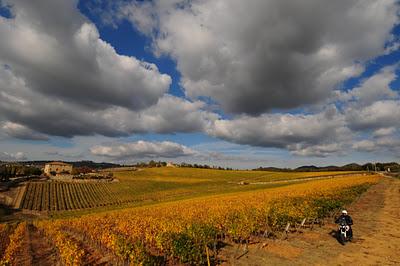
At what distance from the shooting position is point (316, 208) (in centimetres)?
2950

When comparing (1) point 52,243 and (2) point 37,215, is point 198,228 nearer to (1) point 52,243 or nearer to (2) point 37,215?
(1) point 52,243

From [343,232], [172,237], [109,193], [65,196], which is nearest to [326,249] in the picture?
[343,232]

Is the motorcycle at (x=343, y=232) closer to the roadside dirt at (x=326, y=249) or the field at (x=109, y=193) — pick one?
the roadside dirt at (x=326, y=249)

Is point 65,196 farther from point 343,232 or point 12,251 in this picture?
point 343,232

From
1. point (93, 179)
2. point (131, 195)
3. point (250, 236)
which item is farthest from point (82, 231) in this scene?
point (93, 179)

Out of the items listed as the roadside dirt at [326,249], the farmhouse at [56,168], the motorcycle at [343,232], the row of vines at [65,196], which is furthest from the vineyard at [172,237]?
the farmhouse at [56,168]

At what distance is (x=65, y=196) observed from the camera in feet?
300

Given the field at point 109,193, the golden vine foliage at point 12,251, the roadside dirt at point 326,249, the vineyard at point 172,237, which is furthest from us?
the field at point 109,193

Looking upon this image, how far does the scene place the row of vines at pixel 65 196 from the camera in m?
77.6

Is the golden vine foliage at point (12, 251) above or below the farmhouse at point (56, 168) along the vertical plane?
below

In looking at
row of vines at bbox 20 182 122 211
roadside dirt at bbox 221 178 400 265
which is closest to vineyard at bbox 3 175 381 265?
roadside dirt at bbox 221 178 400 265

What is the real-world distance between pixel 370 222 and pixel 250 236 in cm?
1326

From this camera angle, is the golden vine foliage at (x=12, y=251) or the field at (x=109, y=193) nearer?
the golden vine foliage at (x=12, y=251)

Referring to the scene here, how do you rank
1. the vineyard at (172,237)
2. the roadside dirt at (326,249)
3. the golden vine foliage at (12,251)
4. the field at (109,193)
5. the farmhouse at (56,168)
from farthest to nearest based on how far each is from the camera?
the farmhouse at (56,168) < the field at (109,193) < the roadside dirt at (326,249) < the vineyard at (172,237) < the golden vine foliage at (12,251)
